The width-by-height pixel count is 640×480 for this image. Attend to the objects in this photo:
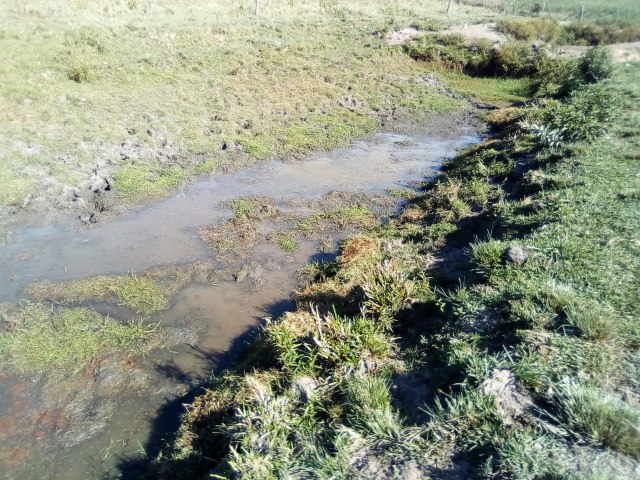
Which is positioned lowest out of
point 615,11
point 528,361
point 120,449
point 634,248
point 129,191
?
point 120,449

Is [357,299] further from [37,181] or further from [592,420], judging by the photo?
[37,181]

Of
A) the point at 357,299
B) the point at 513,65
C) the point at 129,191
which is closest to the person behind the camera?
the point at 357,299

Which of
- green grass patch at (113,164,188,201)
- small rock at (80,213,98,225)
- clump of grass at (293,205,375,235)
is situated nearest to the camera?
small rock at (80,213,98,225)

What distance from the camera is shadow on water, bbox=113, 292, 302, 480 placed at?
4926 mm

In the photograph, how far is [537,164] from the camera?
9.76 meters

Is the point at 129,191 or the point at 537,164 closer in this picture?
the point at 537,164

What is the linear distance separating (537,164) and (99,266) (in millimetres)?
9541

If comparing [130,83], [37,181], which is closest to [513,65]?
[130,83]

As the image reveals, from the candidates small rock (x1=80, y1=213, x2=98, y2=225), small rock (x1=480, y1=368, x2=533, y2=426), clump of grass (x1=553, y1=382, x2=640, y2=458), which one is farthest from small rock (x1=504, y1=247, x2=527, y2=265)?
small rock (x1=80, y1=213, x2=98, y2=225)

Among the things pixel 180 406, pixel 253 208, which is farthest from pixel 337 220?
pixel 180 406

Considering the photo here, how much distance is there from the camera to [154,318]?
700 cm

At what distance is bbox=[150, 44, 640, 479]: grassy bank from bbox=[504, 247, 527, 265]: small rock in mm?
44

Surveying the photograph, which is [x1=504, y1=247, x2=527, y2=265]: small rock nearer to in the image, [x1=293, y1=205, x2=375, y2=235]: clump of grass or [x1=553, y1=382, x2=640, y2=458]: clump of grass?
[x1=553, y1=382, x2=640, y2=458]: clump of grass

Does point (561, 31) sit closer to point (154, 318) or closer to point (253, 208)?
point (253, 208)
